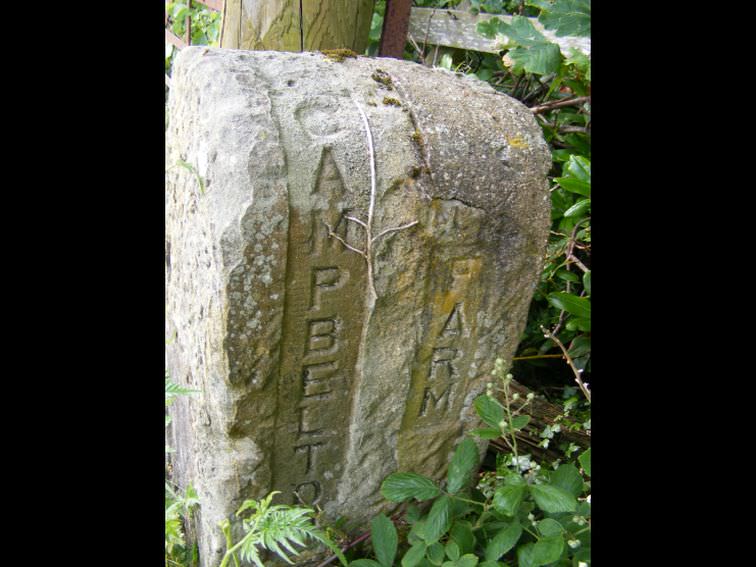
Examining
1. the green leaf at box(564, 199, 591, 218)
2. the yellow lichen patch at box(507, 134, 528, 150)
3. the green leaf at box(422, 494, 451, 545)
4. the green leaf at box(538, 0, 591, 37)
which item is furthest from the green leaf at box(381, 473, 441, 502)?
the green leaf at box(538, 0, 591, 37)

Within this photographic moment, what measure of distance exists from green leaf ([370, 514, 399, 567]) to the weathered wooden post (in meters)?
1.44

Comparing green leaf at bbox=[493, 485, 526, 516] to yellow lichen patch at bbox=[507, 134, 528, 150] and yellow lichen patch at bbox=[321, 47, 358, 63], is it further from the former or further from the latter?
yellow lichen patch at bbox=[321, 47, 358, 63]

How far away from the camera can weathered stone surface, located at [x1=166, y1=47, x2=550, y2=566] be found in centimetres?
154

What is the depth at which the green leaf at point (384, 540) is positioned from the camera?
67.6 inches

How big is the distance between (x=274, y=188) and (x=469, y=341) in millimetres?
695

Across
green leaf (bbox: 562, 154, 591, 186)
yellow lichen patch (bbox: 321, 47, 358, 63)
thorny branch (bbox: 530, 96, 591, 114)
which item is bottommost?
green leaf (bbox: 562, 154, 591, 186)

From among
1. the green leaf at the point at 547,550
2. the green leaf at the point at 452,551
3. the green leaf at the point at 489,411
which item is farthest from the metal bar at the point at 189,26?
the green leaf at the point at 547,550

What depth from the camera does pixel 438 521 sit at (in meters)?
1.68

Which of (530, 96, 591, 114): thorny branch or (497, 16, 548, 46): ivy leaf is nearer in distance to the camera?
(497, 16, 548, 46): ivy leaf

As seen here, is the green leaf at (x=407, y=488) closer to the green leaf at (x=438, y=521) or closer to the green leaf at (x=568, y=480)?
the green leaf at (x=438, y=521)

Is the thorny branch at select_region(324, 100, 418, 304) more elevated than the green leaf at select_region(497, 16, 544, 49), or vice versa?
the green leaf at select_region(497, 16, 544, 49)

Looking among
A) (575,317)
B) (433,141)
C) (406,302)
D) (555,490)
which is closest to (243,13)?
(433,141)

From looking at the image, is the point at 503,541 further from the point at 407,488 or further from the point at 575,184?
the point at 575,184

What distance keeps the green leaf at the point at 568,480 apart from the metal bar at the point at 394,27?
1752mm
